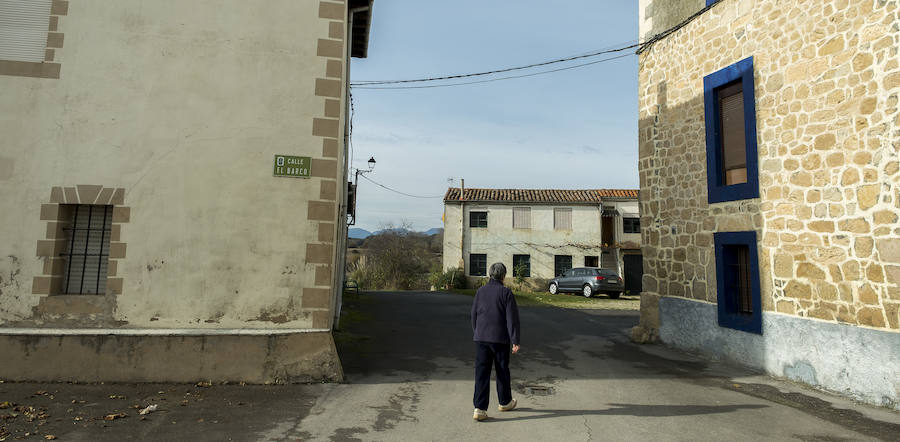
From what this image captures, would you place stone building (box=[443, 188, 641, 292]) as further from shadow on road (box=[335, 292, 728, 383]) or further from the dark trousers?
the dark trousers

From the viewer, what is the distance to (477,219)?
31375 mm

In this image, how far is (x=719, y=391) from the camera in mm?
6395

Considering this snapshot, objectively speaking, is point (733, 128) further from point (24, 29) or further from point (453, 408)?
point (24, 29)

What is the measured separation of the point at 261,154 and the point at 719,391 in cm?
682

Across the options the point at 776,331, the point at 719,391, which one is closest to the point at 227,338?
the point at 719,391

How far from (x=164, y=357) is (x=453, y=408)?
364 cm

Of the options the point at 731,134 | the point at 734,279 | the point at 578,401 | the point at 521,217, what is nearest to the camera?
the point at 578,401

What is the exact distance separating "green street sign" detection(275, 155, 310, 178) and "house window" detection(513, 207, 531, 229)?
25438 mm

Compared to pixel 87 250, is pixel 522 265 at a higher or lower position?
higher

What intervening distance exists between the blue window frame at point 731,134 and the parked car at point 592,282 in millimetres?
15904

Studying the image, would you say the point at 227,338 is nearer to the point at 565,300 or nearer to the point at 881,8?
the point at 881,8

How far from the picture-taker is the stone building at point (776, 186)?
593 centimetres

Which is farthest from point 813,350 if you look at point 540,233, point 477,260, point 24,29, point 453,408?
point 540,233

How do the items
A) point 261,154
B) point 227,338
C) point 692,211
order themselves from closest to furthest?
point 227,338 < point 261,154 < point 692,211
